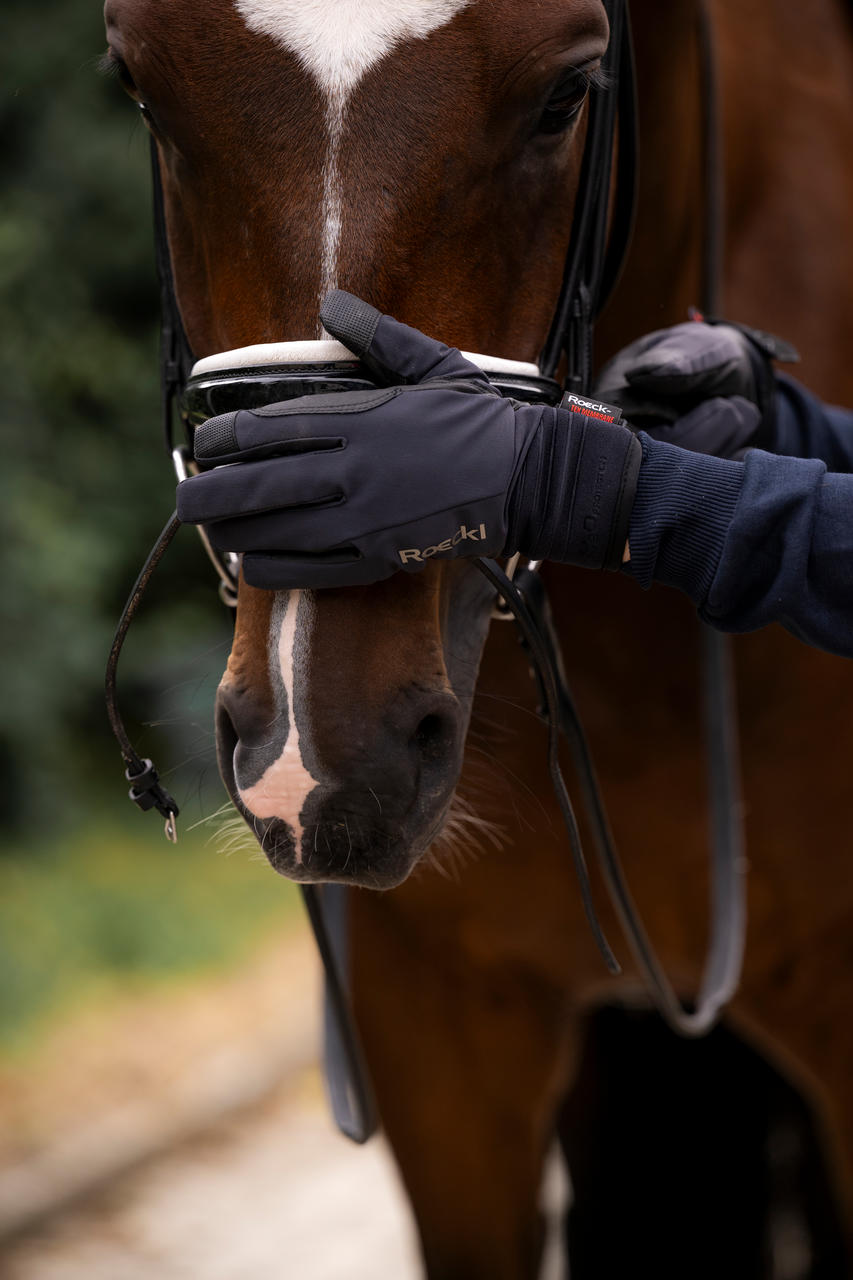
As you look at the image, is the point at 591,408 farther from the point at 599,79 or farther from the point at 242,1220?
the point at 242,1220

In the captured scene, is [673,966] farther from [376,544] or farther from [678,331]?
[376,544]

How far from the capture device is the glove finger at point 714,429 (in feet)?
4.43

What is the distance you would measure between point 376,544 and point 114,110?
12.2 feet

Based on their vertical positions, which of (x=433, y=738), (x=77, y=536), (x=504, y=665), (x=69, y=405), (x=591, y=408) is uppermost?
(x=591, y=408)

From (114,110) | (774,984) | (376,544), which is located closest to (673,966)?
(774,984)

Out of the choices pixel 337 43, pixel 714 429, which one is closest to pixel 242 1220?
pixel 714 429

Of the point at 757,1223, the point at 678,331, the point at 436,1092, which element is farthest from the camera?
the point at 757,1223

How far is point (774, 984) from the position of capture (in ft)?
5.99

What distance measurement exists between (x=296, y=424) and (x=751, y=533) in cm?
39

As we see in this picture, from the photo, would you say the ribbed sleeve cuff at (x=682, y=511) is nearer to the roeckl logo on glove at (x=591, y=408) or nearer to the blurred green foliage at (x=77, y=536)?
the roeckl logo on glove at (x=591, y=408)

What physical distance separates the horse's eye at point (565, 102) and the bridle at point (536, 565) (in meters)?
0.08

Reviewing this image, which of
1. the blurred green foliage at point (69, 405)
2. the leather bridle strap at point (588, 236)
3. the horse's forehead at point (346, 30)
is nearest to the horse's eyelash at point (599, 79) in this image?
the leather bridle strap at point (588, 236)

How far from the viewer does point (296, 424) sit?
1044 mm

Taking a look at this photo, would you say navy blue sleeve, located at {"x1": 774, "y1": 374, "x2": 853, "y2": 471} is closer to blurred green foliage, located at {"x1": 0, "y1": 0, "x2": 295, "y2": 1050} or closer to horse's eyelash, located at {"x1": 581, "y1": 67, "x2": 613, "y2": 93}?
horse's eyelash, located at {"x1": 581, "y1": 67, "x2": 613, "y2": 93}
